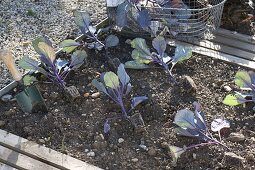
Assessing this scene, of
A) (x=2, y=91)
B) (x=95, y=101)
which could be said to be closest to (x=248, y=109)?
(x=95, y=101)

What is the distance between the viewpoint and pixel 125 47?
312 centimetres

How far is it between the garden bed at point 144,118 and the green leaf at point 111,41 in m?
0.11

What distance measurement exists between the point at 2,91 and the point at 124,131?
747 mm

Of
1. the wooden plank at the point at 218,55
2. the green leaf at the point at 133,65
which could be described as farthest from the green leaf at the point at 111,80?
the wooden plank at the point at 218,55

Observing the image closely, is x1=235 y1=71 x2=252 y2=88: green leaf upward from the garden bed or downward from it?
upward

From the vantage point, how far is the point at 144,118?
8.62ft

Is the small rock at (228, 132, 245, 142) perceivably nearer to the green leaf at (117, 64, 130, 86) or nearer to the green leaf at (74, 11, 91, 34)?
the green leaf at (117, 64, 130, 86)

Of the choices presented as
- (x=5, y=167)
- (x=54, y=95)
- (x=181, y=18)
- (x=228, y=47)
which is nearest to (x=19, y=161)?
(x=5, y=167)

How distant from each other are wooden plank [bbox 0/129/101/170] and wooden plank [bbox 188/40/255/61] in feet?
3.73

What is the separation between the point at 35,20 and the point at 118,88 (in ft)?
3.74

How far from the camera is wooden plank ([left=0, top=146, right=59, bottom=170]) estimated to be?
2404 millimetres

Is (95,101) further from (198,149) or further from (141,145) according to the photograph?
(198,149)

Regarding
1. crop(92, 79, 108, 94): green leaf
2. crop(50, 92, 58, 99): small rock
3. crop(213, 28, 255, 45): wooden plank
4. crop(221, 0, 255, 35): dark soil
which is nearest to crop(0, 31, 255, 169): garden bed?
crop(50, 92, 58, 99): small rock

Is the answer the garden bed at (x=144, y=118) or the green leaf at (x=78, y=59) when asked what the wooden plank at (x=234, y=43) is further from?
the green leaf at (x=78, y=59)
